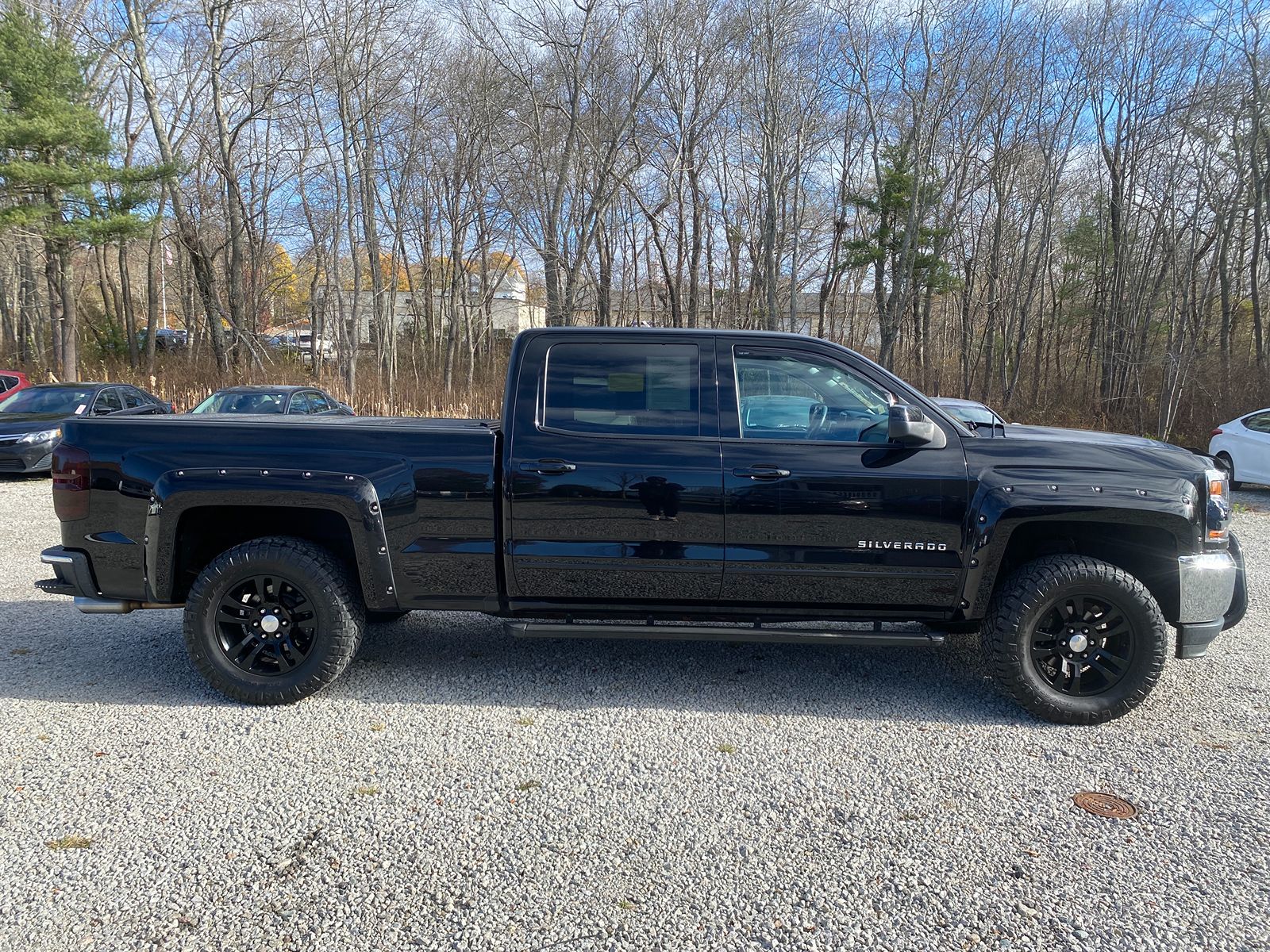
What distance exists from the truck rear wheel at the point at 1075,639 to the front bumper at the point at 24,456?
43.6 feet

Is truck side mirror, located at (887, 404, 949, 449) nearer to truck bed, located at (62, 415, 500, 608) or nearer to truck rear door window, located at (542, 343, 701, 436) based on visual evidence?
truck rear door window, located at (542, 343, 701, 436)

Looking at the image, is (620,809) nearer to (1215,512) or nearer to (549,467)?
(549,467)

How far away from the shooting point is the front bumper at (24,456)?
11.7m

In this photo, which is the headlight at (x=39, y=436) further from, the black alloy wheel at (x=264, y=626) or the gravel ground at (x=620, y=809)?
the black alloy wheel at (x=264, y=626)

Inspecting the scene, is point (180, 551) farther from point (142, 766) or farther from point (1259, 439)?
point (1259, 439)

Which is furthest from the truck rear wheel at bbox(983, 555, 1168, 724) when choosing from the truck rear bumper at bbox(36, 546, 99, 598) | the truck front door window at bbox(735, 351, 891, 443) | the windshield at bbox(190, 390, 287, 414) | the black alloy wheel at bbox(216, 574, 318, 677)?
the windshield at bbox(190, 390, 287, 414)

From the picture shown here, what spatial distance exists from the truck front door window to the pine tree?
23.0 meters

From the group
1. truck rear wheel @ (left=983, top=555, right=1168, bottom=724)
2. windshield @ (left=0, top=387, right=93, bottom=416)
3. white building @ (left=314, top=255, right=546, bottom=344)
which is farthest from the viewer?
white building @ (left=314, top=255, right=546, bottom=344)

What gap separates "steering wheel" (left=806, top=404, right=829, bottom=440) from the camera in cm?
406

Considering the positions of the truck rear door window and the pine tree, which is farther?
the pine tree

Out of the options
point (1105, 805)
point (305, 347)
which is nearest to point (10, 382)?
point (1105, 805)

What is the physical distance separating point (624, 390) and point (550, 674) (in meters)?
1.76

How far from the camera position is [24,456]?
11742mm

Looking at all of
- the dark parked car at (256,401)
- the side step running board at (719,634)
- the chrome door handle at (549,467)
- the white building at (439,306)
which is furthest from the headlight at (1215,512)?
the white building at (439,306)
